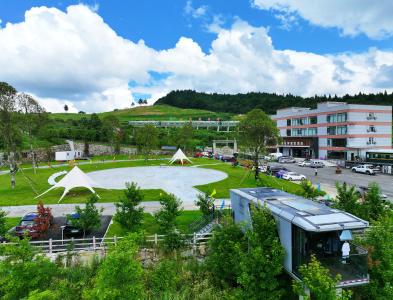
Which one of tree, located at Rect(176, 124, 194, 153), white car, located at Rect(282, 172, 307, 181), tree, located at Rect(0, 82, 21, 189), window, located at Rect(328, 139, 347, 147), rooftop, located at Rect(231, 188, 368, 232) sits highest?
tree, located at Rect(0, 82, 21, 189)

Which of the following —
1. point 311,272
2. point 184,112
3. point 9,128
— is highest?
point 184,112

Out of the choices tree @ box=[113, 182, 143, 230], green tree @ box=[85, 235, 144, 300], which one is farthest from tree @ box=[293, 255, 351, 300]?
tree @ box=[113, 182, 143, 230]

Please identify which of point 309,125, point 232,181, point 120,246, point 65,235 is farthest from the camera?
point 309,125

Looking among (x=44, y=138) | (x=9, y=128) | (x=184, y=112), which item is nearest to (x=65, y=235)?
(x=9, y=128)

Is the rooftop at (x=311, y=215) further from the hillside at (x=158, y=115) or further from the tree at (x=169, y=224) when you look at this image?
the hillside at (x=158, y=115)

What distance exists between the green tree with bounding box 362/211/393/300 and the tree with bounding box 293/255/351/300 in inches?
128

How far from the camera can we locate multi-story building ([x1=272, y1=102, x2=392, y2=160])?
2763 inches

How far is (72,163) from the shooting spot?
69375 mm

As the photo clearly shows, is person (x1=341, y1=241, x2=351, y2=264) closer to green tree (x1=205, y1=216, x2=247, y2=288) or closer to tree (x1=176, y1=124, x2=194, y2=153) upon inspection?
green tree (x1=205, y1=216, x2=247, y2=288)

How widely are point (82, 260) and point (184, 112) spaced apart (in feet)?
586

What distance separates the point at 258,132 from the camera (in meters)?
39.7

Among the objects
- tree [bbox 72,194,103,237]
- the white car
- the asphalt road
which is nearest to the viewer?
tree [bbox 72,194,103,237]

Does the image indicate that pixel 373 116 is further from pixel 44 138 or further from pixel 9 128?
pixel 44 138

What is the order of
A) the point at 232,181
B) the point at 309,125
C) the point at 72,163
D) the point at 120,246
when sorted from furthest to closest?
the point at 309,125 < the point at 72,163 < the point at 232,181 < the point at 120,246
